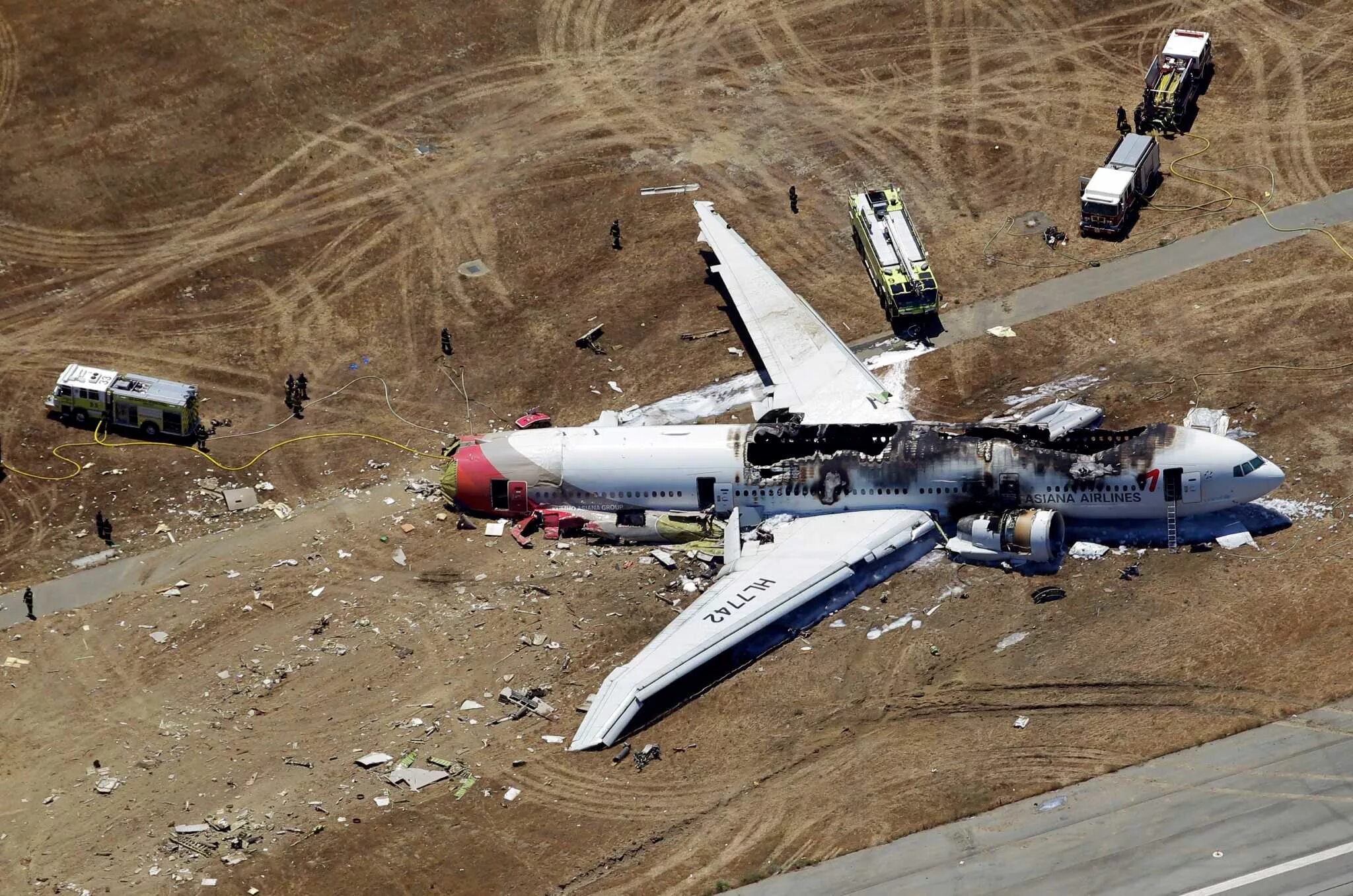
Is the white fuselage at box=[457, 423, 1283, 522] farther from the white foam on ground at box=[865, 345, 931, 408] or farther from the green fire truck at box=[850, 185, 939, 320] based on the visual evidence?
the green fire truck at box=[850, 185, 939, 320]

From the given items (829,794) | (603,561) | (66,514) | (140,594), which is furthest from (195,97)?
(829,794)

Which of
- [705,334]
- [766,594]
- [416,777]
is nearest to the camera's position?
[416,777]

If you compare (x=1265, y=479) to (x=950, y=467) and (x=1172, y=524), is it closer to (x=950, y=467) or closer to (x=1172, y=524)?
(x=1172, y=524)

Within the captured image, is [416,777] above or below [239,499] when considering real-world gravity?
below

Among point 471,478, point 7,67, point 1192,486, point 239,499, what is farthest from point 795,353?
point 7,67

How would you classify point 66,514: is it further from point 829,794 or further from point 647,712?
point 829,794

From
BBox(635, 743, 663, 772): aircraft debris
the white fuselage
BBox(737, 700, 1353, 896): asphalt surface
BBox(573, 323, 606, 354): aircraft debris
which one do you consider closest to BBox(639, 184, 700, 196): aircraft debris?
BBox(573, 323, 606, 354): aircraft debris

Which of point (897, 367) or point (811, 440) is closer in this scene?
point (811, 440)

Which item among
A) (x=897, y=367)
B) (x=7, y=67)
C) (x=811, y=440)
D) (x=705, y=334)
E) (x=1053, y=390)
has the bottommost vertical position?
(x=1053, y=390)
